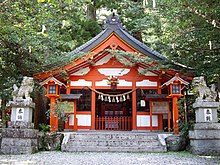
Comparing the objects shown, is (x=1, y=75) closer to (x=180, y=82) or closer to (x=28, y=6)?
(x=28, y=6)

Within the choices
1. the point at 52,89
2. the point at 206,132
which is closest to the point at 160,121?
the point at 206,132

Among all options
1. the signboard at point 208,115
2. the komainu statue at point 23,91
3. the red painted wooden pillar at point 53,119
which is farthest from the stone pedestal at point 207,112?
the komainu statue at point 23,91

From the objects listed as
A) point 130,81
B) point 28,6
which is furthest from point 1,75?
point 130,81

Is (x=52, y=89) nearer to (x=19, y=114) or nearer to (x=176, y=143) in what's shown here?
(x=19, y=114)

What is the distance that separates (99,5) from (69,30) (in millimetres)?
3263

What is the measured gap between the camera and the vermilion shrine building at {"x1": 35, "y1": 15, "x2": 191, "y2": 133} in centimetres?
1139

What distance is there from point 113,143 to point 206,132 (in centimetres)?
324

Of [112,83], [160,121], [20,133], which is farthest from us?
[112,83]

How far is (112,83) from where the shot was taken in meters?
12.0

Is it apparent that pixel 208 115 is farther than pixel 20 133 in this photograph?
Yes

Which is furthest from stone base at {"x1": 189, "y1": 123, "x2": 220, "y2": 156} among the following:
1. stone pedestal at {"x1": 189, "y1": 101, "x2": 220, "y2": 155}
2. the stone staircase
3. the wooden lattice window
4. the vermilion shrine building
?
the wooden lattice window

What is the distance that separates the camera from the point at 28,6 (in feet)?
22.2

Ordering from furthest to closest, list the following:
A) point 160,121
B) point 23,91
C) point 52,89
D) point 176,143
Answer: point 160,121 → point 52,89 → point 176,143 → point 23,91

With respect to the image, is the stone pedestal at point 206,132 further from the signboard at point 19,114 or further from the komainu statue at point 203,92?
the signboard at point 19,114
